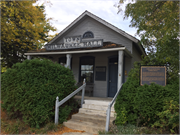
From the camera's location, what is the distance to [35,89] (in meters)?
5.76

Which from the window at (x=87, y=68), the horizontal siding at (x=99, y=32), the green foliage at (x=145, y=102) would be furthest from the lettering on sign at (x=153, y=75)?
the window at (x=87, y=68)

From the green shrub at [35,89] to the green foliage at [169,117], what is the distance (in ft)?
11.4

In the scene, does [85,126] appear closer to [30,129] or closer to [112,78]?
[30,129]

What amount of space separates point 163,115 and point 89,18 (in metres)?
8.68

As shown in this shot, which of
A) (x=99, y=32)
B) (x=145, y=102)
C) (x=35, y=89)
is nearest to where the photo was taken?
(x=145, y=102)

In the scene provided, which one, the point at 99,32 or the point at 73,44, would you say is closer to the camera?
the point at 73,44

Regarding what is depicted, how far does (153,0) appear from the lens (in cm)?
717

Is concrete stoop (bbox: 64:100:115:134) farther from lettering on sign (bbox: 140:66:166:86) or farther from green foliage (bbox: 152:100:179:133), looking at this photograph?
lettering on sign (bbox: 140:66:166:86)

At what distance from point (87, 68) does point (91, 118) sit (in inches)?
215

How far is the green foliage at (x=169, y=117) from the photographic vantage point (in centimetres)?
429

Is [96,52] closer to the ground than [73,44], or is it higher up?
closer to the ground

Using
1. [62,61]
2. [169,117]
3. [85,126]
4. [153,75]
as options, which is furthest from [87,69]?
[169,117]

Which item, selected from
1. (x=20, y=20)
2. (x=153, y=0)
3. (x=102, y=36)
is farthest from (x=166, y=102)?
(x=20, y=20)

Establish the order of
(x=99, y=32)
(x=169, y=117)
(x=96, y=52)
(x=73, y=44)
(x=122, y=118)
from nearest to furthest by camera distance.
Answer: (x=169, y=117) → (x=122, y=118) → (x=73, y=44) → (x=96, y=52) → (x=99, y=32)
